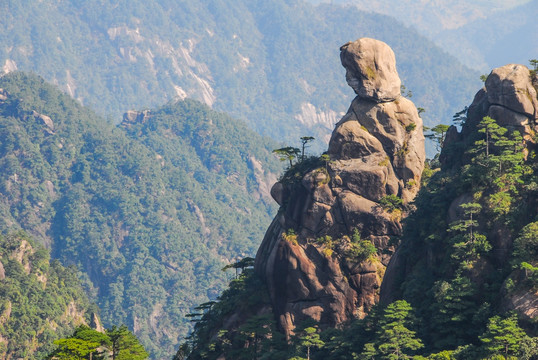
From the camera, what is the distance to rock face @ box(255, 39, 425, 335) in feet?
327

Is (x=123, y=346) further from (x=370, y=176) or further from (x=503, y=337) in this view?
(x=503, y=337)

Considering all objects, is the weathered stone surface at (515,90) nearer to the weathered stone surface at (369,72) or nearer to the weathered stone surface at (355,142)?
the weathered stone surface at (369,72)

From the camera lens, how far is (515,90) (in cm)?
8869

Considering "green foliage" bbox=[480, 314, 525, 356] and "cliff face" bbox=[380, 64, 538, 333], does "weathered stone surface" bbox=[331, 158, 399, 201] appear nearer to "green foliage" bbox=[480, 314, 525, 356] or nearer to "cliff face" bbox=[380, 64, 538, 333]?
"cliff face" bbox=[380, 64, 538, 333]

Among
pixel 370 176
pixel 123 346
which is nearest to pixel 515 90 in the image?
pixel 370 176

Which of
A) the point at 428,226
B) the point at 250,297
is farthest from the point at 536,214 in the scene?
the point at 250,297

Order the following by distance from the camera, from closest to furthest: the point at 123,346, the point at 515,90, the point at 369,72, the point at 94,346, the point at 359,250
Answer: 1. the point at 94,346
2. the point at 123,346
3. the point at 515,90
4. the point at 359,250
5. the point at 369,72

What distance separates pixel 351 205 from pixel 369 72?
13.5 m

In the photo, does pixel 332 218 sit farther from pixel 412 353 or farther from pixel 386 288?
pixel 412 353

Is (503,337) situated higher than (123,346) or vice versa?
(503,337)

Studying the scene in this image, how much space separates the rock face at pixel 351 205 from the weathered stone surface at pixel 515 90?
51.1 feet

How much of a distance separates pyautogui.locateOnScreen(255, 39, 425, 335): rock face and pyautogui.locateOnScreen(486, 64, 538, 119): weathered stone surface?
15.6 metres

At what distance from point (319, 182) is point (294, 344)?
1712 cm

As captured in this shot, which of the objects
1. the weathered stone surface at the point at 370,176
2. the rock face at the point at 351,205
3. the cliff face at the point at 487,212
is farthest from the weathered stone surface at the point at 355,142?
the cliff face at the point at 487,212
